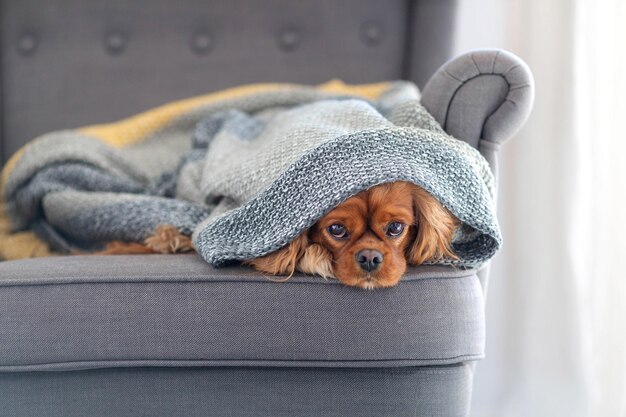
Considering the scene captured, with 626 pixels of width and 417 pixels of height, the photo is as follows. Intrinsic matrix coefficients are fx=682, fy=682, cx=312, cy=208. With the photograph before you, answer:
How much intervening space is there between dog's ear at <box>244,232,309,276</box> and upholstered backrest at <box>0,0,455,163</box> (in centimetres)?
127

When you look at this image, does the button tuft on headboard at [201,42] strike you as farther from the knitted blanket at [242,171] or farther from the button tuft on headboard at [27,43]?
the button tuft on headboard at [27,43]

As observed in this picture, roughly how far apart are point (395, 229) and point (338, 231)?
0.13m

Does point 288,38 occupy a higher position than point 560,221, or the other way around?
point 288,38

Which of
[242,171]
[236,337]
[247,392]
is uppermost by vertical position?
[242,171]

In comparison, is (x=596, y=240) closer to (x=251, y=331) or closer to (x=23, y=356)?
(x=251, y=331)

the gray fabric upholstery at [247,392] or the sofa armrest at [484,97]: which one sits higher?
the sofa armrest at [484,97]

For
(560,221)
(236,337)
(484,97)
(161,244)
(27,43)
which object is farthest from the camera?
(27,43)

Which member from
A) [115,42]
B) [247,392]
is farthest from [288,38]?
[247,392]

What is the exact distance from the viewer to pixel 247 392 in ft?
4.74

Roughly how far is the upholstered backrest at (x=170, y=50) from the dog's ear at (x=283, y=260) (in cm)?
127

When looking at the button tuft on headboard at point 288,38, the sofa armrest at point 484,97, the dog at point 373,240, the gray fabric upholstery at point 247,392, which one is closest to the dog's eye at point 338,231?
the dog at point 373,240

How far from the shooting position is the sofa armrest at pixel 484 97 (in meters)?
1.59

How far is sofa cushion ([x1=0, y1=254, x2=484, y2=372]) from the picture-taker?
54.1 inches

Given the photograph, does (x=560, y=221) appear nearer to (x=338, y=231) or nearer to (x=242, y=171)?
(x=338, y=231)
